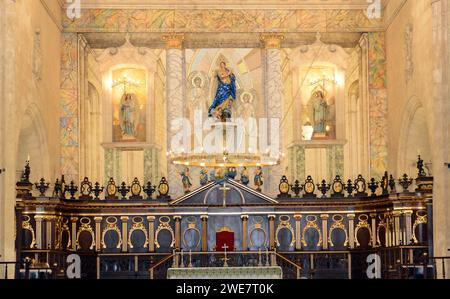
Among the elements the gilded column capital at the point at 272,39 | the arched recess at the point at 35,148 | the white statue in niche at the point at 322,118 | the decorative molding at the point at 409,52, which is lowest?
the arched recess at the point at 35,148

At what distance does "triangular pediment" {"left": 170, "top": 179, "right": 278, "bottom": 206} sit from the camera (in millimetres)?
34281

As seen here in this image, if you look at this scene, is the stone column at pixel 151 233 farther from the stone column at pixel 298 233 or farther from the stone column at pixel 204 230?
the stone column at pixel 298 233

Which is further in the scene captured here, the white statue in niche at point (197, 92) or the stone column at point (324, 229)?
the white statue in niche at point (197, 92)

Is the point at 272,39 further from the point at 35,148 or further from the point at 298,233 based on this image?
the point at 35,148

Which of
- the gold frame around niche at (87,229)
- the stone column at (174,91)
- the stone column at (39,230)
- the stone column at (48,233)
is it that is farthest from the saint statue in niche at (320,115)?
the stone column at (39,230)

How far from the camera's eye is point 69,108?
126 feet

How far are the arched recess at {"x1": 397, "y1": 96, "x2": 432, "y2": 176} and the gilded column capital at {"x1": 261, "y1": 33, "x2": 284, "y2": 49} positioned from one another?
5663 mm

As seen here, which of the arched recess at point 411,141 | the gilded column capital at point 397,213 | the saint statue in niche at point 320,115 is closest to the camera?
→ the gilded column capital at point 397,213

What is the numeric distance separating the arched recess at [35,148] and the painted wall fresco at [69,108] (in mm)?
1987

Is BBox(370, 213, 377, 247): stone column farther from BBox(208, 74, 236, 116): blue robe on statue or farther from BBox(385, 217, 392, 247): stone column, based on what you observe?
BBox(208, 74, 236, 116): blue robe on statue

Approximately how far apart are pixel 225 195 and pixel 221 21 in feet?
24.9

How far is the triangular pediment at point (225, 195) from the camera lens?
1350 inches

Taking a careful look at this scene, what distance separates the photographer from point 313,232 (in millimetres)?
34438

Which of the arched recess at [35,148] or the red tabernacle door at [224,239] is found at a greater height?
the arched recess at [35,148]
